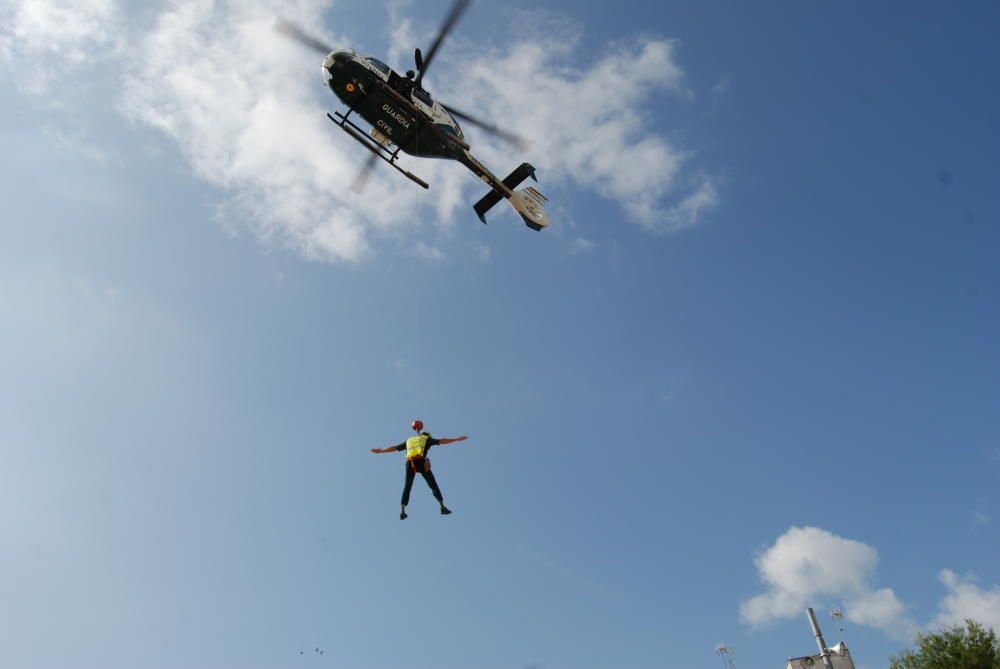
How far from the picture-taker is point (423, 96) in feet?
70.0

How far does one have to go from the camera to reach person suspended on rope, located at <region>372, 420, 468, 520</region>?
1256cm

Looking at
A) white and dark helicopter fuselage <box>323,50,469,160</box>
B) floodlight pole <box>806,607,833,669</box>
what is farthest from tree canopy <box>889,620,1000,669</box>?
white and dark helicopter fuselage <box>323,50,469,160</box>

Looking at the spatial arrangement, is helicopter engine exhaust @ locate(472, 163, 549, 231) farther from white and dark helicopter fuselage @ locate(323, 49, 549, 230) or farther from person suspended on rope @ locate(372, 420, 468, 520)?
person suspended on rope @ locate(372, 420, 468, 520)

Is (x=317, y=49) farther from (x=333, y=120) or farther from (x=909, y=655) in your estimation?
(x=909, y=655)

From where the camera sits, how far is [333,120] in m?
19.2

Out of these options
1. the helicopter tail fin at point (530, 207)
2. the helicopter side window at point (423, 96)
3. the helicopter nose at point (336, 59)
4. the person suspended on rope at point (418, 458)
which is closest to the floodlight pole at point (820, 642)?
the person suspended on rope at point (418, 458)

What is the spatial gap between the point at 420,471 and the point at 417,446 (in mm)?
543

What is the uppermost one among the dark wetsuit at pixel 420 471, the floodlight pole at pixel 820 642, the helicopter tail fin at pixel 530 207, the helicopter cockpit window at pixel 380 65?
the helicopter cockpit window at pixel 380 65

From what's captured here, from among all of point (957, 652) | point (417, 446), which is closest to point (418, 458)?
point (417, 446)

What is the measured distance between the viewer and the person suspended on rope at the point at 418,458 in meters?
12.6

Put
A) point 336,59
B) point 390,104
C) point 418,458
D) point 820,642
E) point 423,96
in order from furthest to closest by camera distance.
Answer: point 423,96, point 390,104, point 336,59, point 820,642, point 418,458

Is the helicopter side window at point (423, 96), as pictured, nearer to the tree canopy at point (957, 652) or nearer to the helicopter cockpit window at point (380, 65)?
the helicopter cockpit window at point (380, 65)

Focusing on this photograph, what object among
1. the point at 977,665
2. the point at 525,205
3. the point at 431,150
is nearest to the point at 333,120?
the point at 431,150

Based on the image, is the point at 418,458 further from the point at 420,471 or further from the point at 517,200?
the point at 517,200
